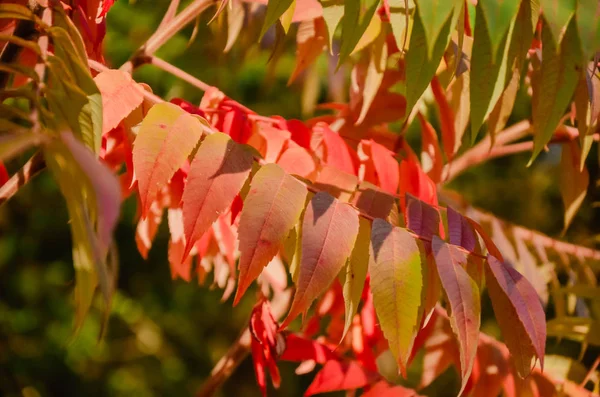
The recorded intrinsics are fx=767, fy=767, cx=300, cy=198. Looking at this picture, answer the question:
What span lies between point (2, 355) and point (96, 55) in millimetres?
2688

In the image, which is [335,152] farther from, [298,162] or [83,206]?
[83,206]

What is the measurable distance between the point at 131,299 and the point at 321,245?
118 inches

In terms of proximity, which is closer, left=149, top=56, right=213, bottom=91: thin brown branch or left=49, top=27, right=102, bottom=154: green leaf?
left=49, top=27, right=102, bottom=154: green leaf

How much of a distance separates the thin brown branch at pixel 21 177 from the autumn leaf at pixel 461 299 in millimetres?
408

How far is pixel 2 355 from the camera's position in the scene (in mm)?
3225

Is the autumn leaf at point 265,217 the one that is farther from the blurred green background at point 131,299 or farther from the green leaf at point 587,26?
the blurred green background at point 131,299

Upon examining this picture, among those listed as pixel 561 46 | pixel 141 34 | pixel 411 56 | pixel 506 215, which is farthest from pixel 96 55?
pixel 506 215

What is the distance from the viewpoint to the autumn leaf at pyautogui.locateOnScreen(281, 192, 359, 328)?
2.08 ft

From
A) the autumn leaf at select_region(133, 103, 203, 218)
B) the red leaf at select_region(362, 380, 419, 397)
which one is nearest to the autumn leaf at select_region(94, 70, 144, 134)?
the autumn leaf at select_region(133, 103, 203, 218)

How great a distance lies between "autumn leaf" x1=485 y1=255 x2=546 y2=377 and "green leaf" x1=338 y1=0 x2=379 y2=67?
0.78 feet

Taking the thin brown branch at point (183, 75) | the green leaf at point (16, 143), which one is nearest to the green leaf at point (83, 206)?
the green leaf at point (16, 143)

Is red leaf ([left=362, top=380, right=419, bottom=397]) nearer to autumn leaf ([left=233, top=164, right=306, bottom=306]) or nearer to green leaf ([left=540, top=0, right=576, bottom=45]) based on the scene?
autumn leaf ([left=233, top=164, right=306, bottom=306])

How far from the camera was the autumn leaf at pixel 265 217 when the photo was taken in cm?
63

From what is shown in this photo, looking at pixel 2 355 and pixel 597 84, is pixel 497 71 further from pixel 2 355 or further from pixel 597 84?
pixel 2 355
